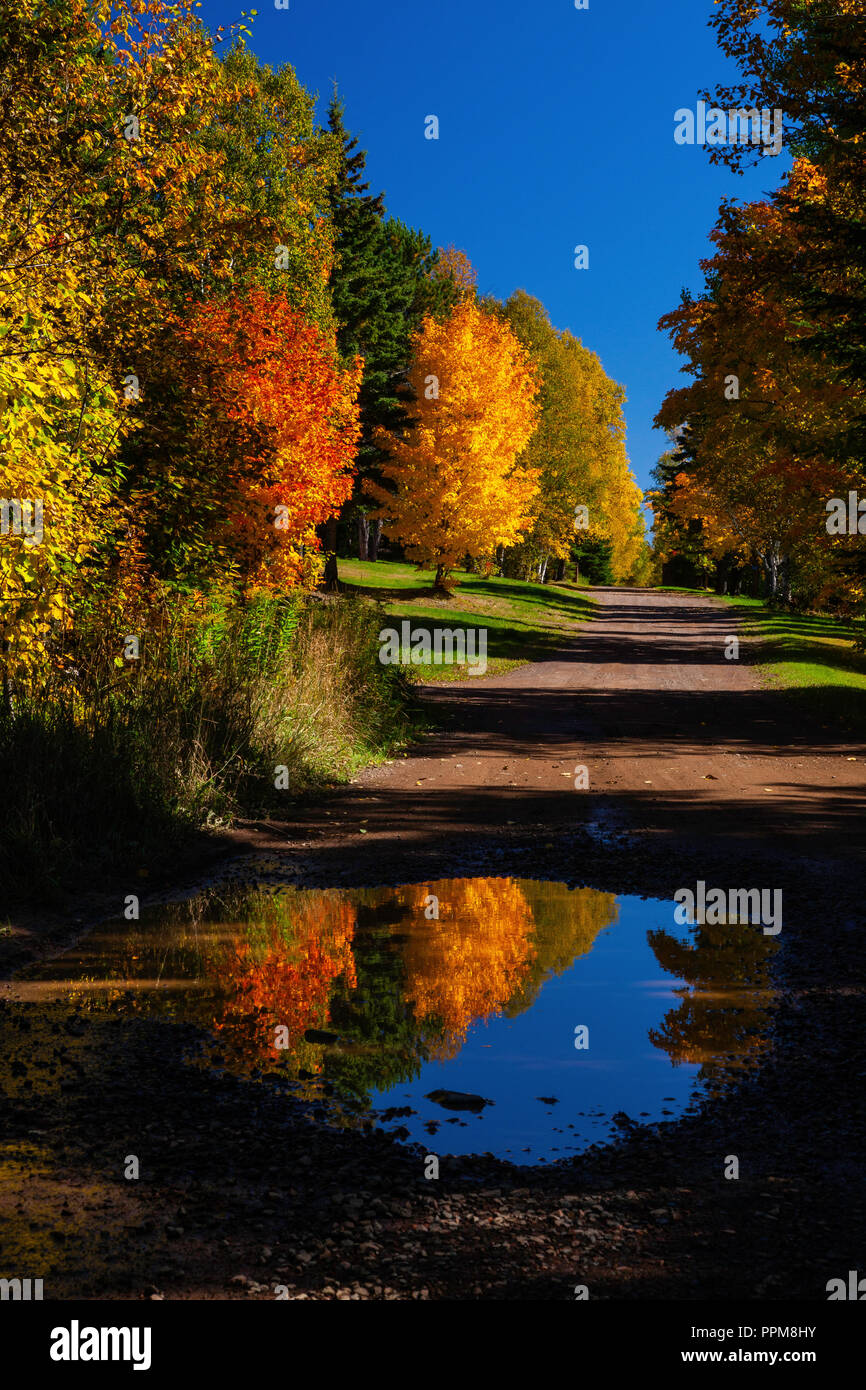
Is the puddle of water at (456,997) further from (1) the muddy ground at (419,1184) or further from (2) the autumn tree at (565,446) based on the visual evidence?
(2) the autumn tree at (565,446)

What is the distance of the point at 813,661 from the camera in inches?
1142

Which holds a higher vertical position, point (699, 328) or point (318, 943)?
point (699, 328)

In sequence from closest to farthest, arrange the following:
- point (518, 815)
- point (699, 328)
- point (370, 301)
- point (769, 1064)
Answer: point (769, 1064) → point (518, 815) → point (699, 328) → point (370, 301)

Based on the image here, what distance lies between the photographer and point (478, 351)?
36.0 metres

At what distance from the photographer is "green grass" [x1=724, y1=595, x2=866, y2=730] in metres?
21.1

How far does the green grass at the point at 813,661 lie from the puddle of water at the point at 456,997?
12.8 metres

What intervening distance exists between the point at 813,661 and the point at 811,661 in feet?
0.23

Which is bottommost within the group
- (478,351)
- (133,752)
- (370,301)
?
(133,752)

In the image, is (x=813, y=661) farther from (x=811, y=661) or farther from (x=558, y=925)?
(x=558, y=925)

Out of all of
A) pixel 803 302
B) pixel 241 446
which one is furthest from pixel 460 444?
pixel 241 446
